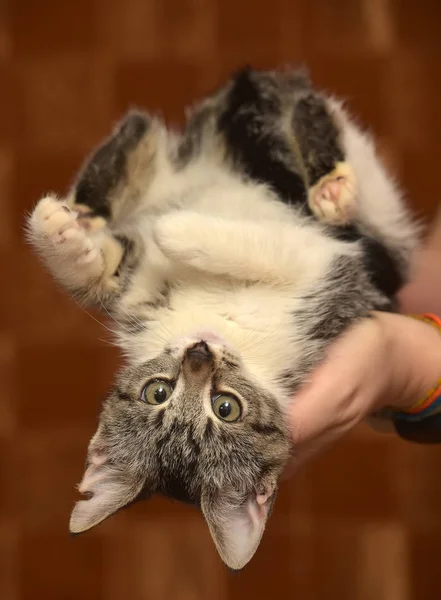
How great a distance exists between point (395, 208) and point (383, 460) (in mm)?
973

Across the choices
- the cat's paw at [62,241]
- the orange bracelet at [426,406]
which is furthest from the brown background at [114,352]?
the cat's paw at [62,241]

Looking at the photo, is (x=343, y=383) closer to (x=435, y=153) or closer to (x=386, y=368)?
(x=386, y=368)

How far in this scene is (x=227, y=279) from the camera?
3.74ft

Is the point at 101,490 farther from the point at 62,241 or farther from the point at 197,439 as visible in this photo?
the point at 62,241

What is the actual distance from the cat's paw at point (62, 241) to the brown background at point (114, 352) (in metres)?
0.90

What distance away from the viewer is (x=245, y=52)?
2.12m

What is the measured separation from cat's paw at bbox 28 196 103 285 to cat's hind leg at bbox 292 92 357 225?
441mm

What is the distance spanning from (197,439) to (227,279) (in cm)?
29

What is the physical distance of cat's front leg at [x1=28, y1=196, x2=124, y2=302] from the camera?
111 cm

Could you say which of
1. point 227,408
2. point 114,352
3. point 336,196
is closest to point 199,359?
point 227,408

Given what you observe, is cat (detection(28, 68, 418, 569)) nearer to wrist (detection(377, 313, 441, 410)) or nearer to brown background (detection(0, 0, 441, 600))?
wrist (detection(377, 313, 441, 410))

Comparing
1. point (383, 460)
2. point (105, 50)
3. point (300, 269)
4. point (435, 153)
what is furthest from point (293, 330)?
→ point (105, 50)

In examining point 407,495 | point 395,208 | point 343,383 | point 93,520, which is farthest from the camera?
point 407,495

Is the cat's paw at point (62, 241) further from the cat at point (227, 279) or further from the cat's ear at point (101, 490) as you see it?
the cat's ear at point (101, 490)
